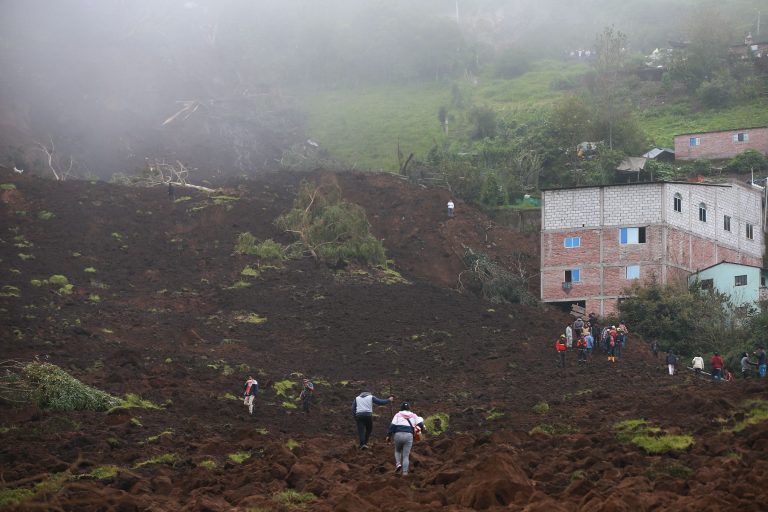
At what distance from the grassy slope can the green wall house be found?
28.4 m

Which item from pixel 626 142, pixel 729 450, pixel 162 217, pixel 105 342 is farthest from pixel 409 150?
pixel 729 450

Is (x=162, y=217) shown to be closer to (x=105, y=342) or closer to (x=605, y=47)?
(x=105, y=342)

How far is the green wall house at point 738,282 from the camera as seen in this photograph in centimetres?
Result: 4897

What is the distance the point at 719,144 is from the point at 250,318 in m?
37.7

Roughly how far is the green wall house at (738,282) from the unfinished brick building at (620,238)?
4.55 ft

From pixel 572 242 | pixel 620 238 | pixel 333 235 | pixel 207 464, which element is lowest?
pixel 207 464

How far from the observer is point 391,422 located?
25.0m

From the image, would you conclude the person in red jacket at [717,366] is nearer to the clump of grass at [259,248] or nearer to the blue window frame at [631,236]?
the blue window frame at [631,236]

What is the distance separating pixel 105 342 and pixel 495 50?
83.9 m

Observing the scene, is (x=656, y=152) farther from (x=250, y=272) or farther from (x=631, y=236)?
(x=250, y=272)

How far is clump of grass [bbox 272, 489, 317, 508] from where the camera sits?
65.6ft

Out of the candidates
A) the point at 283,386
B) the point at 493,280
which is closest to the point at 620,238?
the point at 493,280

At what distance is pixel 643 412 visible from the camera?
27.2 metres

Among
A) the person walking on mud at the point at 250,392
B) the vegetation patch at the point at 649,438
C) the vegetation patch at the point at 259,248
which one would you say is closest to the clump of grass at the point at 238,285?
the vegetation patch at the point at 259,248
